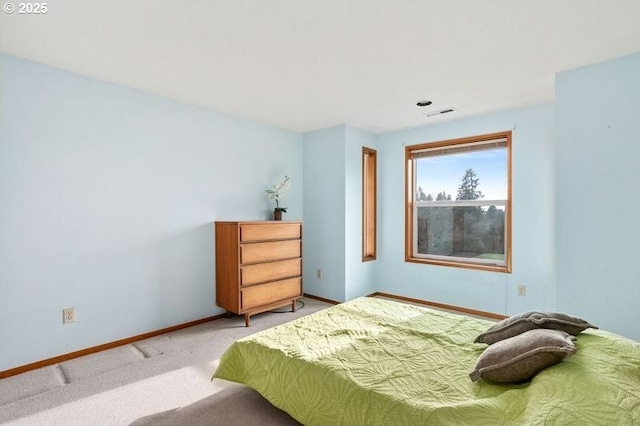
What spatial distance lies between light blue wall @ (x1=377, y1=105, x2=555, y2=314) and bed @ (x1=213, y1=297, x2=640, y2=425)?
1.67 m

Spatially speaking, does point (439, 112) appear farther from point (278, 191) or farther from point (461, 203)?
point (278, 191)

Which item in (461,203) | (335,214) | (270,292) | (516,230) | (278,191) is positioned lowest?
(270,292)

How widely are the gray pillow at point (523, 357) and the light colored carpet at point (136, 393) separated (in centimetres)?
111

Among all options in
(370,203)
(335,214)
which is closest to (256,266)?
(335,214)

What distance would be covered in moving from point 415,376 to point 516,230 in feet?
8.76

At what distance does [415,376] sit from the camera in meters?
1.54

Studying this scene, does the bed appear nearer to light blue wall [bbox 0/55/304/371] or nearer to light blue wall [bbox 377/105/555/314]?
light blue wall [bbox 0/55/304/371]

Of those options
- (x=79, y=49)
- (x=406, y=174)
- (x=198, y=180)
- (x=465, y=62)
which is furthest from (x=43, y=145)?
(x=406, y=174)

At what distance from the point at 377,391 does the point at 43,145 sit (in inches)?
115

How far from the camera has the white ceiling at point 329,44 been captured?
182 cm

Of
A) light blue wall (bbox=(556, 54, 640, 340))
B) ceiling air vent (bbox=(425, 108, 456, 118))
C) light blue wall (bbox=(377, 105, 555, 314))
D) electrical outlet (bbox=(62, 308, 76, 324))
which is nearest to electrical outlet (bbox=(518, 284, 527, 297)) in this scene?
Result: light blue wall (bbox=(377, 105, 555, 314))

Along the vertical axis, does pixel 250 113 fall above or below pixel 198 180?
above

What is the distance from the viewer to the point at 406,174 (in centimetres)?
437

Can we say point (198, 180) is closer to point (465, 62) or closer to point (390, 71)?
point (390, 71)
